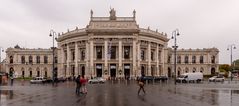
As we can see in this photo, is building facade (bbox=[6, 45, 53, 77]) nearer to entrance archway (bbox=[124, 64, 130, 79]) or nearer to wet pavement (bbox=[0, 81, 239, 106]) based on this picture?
entrance archway (bbox=[124, 64, 130, 79])

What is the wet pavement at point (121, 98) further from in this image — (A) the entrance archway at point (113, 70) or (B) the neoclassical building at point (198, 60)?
(B) the neoclassical building at point (198, 60)

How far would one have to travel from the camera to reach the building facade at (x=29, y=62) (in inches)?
5758

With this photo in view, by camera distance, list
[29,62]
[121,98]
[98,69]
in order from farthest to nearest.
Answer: [29,62], [98,69], [121,98]

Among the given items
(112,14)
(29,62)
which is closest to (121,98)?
(112,14)

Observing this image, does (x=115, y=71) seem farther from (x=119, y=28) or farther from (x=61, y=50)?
(x=61, y=50)

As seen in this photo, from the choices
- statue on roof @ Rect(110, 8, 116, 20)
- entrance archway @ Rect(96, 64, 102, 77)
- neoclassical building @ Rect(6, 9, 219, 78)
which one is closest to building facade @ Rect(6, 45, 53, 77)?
neoclassical building @ Rect(6, 9, 219, 78)

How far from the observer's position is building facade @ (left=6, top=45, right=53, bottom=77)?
146250 millimetres

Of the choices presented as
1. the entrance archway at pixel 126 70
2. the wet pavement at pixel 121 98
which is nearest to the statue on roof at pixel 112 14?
the entrance archway at pixel 126 70

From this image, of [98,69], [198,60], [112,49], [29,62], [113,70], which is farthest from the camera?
[198,60]

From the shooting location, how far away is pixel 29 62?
5807 inches

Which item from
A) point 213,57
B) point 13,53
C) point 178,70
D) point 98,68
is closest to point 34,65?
point 13,53

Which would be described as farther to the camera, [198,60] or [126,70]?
[198,60]

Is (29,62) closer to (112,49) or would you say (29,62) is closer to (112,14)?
(112,14)

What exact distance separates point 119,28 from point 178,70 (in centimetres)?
5125
